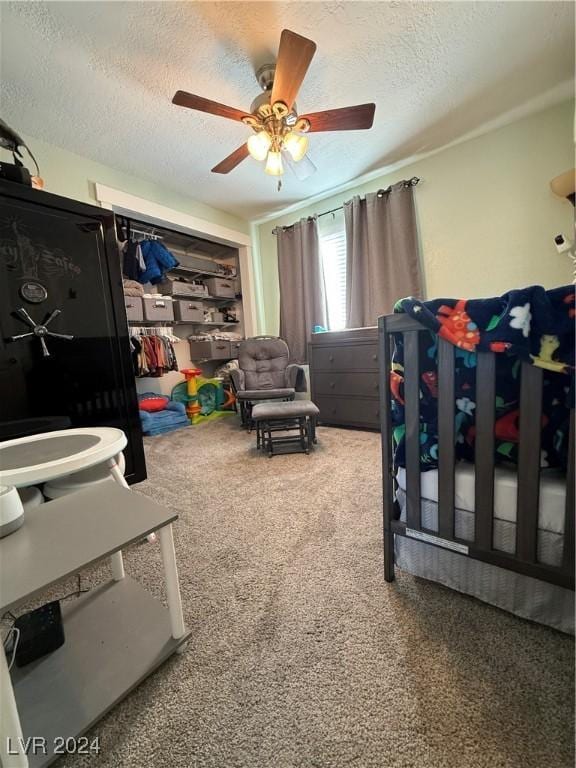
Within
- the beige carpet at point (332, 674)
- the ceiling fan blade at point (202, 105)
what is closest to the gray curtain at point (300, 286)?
the ceiling fan blade at point (202, 105)

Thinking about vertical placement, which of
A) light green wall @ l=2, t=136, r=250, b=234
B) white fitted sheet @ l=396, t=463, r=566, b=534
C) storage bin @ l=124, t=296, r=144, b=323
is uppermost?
light green wall @ l=2, t=136, r=250, b=234

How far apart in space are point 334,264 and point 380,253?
60 cm

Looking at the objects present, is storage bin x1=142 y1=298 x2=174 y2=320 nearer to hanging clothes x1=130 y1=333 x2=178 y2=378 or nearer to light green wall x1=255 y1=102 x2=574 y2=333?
hanging clothes x1=130 y1=333 x2=178 y2=378

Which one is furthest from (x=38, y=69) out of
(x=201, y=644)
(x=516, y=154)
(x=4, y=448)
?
(x=516, y=154)

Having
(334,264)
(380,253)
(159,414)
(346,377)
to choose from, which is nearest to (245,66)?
(380,253)

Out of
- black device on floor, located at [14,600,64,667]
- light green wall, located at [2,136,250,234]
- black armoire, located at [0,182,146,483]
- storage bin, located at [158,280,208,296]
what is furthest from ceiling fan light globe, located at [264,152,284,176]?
black device on floor, located at [14,600,64,667]

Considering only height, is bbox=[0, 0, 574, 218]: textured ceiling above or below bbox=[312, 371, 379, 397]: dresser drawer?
above

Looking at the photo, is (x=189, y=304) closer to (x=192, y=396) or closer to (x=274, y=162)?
(x=192, y=396)

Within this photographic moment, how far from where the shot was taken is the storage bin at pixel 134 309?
118 inches

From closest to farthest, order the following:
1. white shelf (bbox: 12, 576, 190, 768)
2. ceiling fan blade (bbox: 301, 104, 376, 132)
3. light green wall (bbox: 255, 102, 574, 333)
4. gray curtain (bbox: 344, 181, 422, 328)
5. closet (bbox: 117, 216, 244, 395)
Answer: white shelf (bbox: 12, 576, 190, 768) < ceiling fan blade (bbox: 301, 104, 376, 132) < light green wall (bbox: 255, 102, 574, 333) < gray curtain (bbox: 344, 181, 422, 328) < closet (bbox: 117, 216, 244, 395)

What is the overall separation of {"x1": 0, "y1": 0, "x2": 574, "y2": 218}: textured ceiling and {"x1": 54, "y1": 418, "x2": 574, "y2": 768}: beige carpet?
2566 millimetres

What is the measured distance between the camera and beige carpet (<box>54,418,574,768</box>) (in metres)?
0.62

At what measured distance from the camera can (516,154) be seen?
2361 mm

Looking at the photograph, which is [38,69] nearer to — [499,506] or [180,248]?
→ [180,248]
